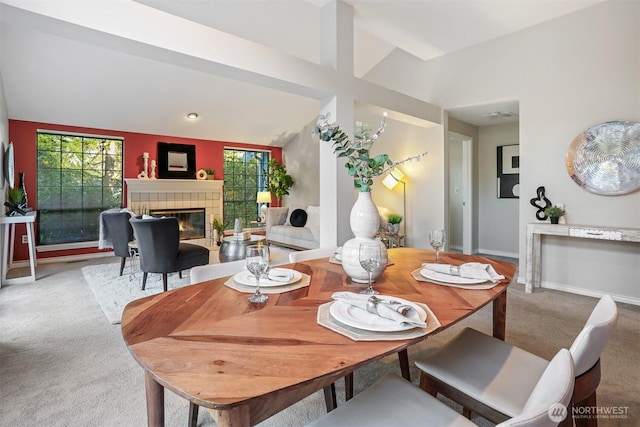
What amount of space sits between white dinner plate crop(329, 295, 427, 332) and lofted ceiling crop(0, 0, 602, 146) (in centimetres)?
215

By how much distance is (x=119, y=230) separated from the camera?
399 cm

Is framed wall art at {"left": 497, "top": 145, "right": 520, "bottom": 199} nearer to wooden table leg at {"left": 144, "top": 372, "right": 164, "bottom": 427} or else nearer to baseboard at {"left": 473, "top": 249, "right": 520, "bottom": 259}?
baseboard at {"left": 473, "top": 249, "right": 520, "bottom": 259}

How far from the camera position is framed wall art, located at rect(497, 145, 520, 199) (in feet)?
17.4

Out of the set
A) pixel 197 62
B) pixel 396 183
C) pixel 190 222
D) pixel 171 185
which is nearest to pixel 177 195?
pixel 171 185

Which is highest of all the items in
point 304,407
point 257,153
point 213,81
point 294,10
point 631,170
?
point 294,10

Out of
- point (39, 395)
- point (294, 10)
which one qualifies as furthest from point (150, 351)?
point (294, 10)

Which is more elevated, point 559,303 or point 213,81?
point 213,81

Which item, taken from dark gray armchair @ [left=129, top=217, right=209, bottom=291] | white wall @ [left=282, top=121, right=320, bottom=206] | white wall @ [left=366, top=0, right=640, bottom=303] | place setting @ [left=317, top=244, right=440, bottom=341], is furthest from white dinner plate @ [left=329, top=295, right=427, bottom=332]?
white wall @ [left=282, top=121, right=320, bottom=206]

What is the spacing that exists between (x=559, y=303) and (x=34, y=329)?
4.65 metres

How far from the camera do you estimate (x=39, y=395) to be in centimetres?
177

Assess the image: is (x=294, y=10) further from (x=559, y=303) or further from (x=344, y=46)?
(x=559, y=303)

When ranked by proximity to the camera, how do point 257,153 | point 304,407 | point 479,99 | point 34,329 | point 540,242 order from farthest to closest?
point 257,153, point 479,99, point 540,242, point 34,329, point 304,407

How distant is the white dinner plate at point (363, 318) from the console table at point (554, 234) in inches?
117

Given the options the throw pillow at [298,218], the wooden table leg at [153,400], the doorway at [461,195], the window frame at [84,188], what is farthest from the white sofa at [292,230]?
the wooden table leg at [153,400]
